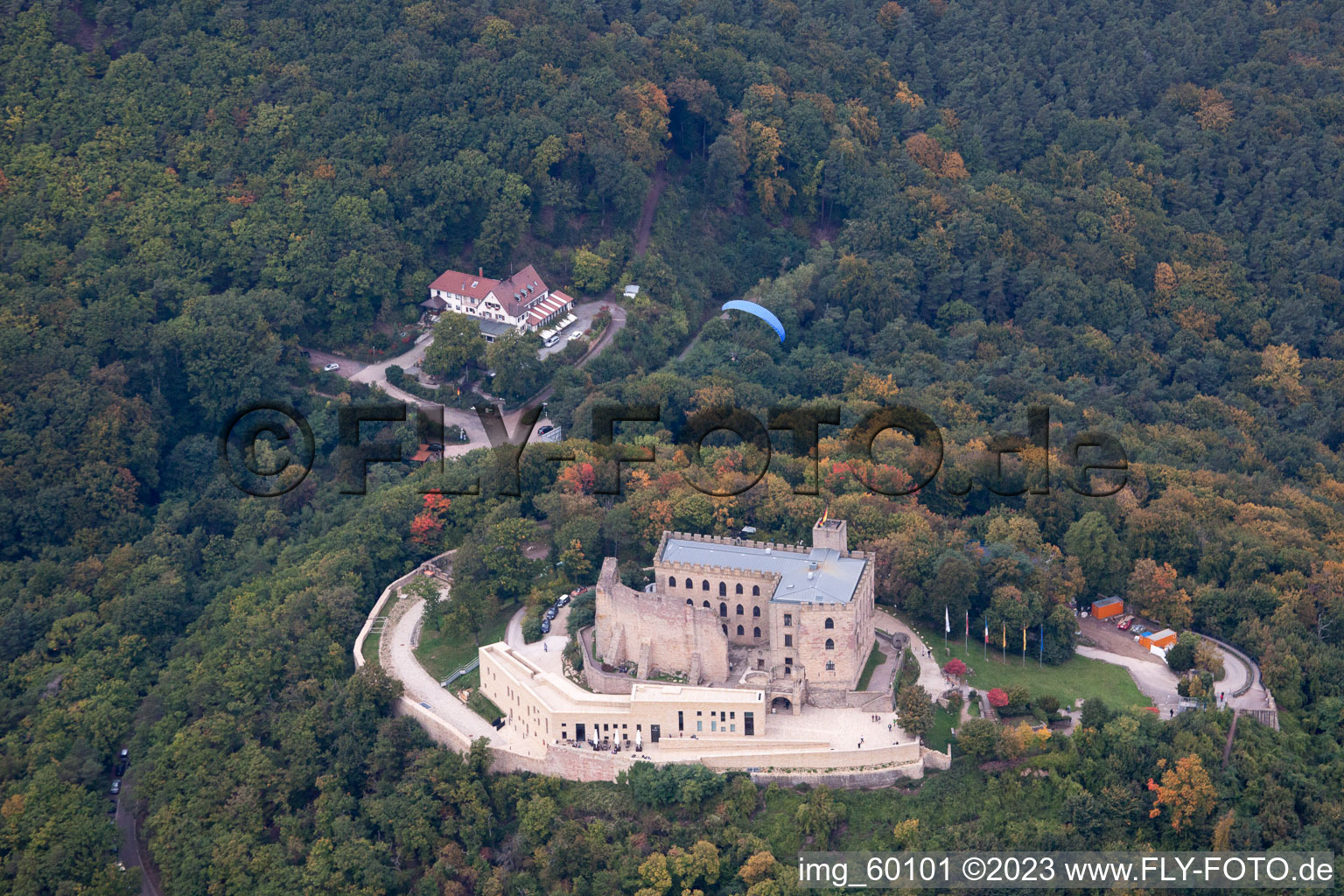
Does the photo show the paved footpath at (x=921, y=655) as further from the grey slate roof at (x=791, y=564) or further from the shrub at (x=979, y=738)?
the grey slate roof at (x=791, y=564)

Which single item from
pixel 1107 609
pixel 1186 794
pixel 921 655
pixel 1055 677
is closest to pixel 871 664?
pixel 921 655

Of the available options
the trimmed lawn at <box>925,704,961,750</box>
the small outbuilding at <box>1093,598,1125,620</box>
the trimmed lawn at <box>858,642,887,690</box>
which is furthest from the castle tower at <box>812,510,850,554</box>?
the small outbuilding at <box>1093,598,1125,620</box>

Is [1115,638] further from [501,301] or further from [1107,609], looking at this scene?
[501,301]

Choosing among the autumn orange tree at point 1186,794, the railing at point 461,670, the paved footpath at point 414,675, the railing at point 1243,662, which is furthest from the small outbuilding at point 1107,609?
the railing at point 461,670

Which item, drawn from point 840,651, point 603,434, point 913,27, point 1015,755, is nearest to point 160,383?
point 603,434

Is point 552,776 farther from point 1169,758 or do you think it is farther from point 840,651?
point 1169,758

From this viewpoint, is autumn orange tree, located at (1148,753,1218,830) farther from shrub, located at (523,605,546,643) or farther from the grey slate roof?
shrub, located at (523,605,546,643)
